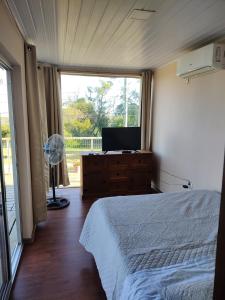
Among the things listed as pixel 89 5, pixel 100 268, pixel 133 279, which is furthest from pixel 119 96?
pixel 133 279

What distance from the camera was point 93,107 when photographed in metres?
4.63

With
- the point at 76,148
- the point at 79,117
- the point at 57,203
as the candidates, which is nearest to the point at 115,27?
the point at 79,117

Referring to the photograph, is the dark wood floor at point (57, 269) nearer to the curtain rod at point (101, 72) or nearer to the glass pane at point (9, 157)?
the glass pane at point (9, 157)

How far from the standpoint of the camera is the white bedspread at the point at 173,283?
113 cm

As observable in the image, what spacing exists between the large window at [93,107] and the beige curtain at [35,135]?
1697mm

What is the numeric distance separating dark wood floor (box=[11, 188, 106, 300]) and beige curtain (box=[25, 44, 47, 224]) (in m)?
0.35

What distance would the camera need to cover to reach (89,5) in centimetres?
183

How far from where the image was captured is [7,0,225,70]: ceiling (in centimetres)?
182

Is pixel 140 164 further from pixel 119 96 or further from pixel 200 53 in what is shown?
pixel 200 53

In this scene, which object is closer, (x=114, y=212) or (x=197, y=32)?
(x=114, y=212)

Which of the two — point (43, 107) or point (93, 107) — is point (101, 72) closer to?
point (93, 107)

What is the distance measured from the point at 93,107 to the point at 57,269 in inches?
125

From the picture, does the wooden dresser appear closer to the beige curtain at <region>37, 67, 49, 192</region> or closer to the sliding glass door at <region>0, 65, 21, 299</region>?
the beige curtain at <region>37, 67, 49, 192</region>

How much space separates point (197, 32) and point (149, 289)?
2443 millimetres
